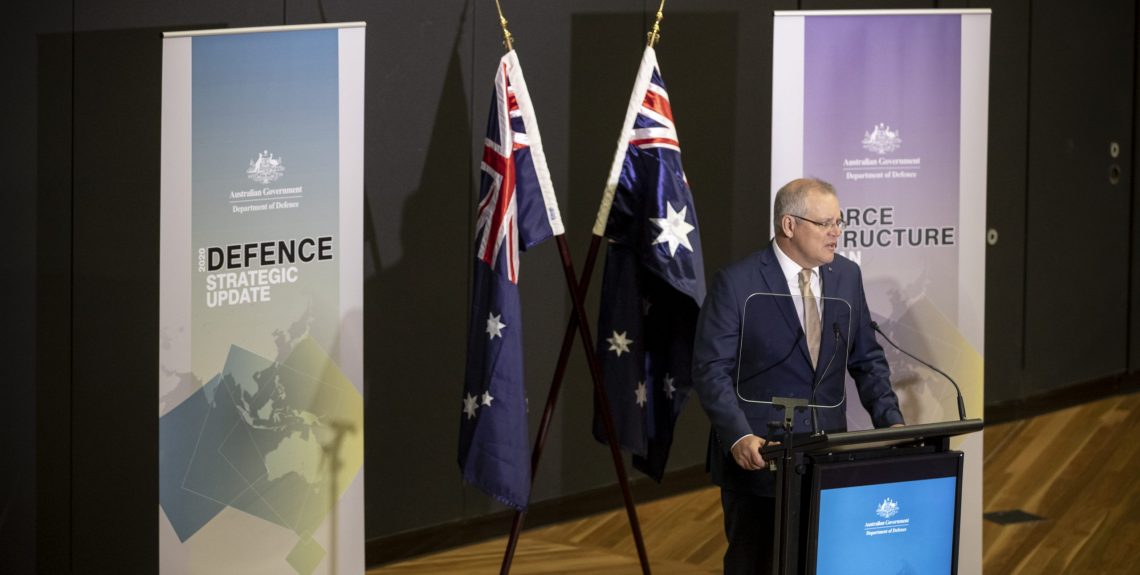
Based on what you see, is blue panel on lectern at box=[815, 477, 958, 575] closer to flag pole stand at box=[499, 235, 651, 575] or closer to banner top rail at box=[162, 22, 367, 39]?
flag pole stand at box=[499, 235, 651, 575]

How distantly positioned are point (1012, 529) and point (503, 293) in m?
2.73

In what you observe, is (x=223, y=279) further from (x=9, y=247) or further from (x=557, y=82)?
(x=557, y=82)

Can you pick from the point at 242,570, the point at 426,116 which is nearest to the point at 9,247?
the point at 242,570

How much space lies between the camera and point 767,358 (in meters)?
3.90

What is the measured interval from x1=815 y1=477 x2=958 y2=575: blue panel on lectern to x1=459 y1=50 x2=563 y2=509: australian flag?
1.73 metres

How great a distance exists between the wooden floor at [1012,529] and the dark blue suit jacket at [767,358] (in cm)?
175

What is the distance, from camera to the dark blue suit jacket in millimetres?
3848

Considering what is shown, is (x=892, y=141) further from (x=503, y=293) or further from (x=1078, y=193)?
(x=1078, y=193)

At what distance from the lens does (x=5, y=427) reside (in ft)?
15.1

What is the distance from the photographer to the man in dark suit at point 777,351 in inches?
153

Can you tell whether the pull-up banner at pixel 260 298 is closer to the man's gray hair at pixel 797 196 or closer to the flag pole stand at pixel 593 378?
the flag pole stand at pixel 593 378

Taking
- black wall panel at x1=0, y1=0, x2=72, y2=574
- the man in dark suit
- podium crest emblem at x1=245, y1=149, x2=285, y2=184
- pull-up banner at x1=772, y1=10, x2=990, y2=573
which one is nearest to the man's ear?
the man in dark suit

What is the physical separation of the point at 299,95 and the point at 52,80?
33.1 inches

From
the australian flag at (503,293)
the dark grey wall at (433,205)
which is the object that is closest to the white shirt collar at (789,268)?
the australian flag at (503,293)
